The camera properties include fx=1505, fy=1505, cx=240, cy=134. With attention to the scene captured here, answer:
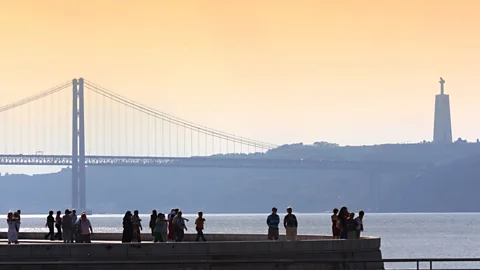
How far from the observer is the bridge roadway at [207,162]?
13250 centimetres

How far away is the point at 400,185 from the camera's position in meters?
197

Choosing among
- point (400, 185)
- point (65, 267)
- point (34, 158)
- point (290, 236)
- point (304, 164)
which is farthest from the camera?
point (400, 185)

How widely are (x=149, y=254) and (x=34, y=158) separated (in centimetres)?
10796

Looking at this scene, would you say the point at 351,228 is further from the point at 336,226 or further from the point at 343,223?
the point at 336,226

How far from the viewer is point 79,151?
5497 inches

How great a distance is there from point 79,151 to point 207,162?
65.8 ft

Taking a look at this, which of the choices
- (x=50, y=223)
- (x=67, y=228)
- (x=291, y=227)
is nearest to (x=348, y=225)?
(x=291, y=227)

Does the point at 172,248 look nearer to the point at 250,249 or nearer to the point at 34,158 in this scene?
the point at 250,249

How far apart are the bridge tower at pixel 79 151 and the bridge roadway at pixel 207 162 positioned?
38.0 inches

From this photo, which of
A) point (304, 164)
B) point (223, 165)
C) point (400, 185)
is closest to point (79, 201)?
point (223, 165)

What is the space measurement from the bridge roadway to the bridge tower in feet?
3.17

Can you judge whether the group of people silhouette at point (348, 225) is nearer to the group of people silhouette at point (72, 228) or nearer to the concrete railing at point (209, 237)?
the concrete railing at point (209, 237)

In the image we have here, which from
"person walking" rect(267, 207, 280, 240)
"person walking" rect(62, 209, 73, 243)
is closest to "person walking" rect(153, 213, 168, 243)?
"person walking" rect(267, 207, 280, 240)

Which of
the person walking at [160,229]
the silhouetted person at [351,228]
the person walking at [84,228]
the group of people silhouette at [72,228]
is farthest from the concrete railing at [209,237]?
the person walking at [84,228]
